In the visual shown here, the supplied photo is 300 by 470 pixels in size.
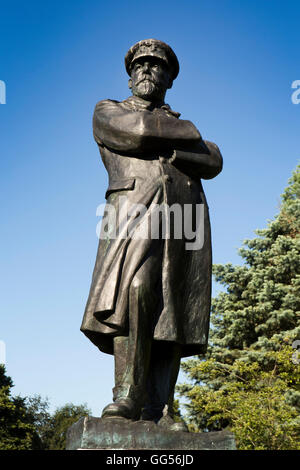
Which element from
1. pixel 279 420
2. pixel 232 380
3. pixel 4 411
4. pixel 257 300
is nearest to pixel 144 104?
pixel 279 420

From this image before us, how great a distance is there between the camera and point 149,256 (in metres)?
4.07

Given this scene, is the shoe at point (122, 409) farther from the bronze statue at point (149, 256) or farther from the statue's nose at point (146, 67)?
the statue's nose at point (146, 67)

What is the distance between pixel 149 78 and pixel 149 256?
5.82ft

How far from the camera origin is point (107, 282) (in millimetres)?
4004

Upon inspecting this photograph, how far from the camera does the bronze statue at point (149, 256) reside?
3904 mm

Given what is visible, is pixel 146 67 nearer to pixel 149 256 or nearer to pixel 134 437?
pixel 149 256

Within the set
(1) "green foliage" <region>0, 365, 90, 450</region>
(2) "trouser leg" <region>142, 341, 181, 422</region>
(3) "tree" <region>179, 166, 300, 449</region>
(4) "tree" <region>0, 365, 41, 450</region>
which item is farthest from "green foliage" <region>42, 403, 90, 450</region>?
(2) "trouser leg" <region>142, 341, 181, 422</region>

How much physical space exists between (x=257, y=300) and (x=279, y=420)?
8.26 m

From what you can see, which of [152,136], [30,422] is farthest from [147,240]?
[30,422]

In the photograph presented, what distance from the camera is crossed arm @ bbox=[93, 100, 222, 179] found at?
4.36 m

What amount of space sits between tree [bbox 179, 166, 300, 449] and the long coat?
13.1 meters

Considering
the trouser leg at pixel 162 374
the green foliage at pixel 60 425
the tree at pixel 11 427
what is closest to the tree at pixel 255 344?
the trouser leg at pixel 162 374

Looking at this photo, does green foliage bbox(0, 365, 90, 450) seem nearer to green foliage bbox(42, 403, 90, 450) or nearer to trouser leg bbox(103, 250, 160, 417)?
green foliage bbox(42, 403, 90, 450)
